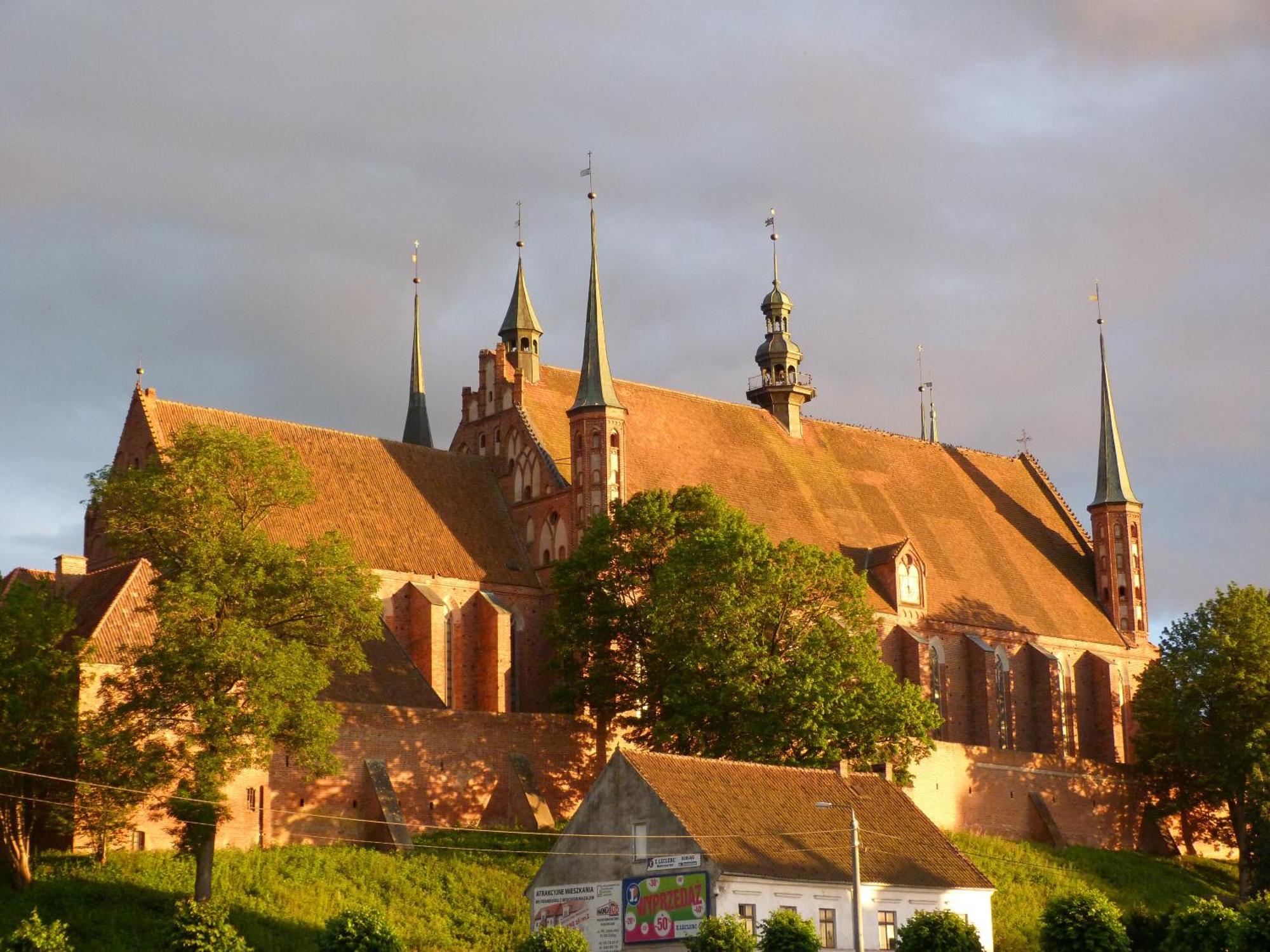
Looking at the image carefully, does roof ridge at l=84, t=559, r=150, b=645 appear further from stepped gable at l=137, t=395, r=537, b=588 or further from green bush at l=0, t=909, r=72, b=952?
green bush at l=0, t=909, r=72, b=952

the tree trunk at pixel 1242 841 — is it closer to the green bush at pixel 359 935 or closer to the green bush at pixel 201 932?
the green bush at pixel 359 935

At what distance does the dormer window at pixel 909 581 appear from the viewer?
94.0 m

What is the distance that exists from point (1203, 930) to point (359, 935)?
2128 centimetres

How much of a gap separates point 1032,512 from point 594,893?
51.9 m

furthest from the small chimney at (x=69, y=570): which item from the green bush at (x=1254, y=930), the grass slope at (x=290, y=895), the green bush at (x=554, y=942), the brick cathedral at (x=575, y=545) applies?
the green bush at (x=1254, y=930)

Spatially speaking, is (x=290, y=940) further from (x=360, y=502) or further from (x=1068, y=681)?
(x=1068, y=681)

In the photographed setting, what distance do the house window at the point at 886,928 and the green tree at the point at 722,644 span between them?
378 inches

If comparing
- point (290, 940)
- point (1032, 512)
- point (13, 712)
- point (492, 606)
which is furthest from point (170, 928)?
point (1032, 512)

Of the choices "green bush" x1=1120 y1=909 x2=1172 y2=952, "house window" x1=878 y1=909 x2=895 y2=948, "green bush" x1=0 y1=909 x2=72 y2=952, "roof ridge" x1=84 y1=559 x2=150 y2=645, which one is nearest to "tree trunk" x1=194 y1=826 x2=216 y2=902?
"roof ridge" x1=84 y1=559 x2=150 y2=645

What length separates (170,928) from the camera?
181 feet

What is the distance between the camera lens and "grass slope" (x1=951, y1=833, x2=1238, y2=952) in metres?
71.8

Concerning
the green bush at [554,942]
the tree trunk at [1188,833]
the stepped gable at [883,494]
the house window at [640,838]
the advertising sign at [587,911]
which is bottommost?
the green bush at [554,942]

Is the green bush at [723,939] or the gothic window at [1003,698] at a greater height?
the gothic window at [1003,698]

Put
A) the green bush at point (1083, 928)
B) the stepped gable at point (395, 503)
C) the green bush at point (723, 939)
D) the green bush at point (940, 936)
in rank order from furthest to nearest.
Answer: the stepped gable at point (395, 503) → the green bush at point (1083, 928) → the green bush at point (940, 936) → the green bush at point (723, 939)
